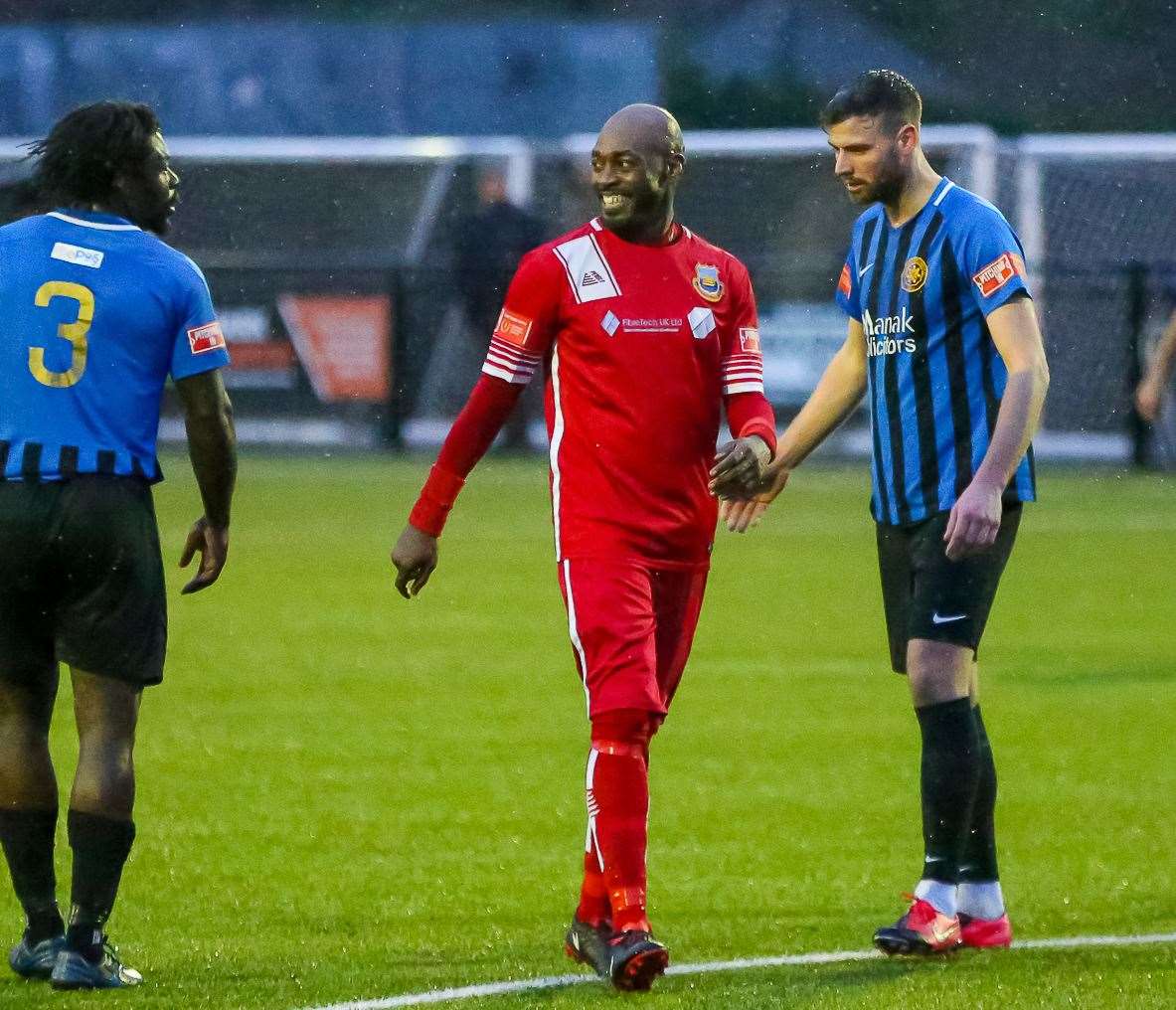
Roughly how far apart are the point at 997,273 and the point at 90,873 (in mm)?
2511

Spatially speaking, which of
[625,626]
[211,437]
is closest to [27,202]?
[211,437]

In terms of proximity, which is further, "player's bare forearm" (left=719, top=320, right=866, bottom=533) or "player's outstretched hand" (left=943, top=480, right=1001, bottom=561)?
"player's bare forearm" (left=719, top=320, right=866, bottom=533)

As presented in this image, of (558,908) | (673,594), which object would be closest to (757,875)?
(558,908)

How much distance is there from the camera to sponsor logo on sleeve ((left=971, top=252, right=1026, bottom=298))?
586cm

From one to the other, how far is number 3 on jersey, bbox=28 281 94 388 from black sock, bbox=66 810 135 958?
3.19 ft

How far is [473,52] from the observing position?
3400 centimetres

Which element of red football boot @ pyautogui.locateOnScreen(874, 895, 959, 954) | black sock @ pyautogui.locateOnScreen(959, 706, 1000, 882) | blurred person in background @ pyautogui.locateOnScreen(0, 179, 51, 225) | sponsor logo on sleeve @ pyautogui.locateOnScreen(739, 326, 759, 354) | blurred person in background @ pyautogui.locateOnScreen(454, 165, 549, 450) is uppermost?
blurred person in background @ pyautogui.locateOnScreen(454, 165, 549, 450)

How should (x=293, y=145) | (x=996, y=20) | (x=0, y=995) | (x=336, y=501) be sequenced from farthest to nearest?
(x=996, y=20) → (x=293, y=145) → (x=336, y=501) → (x=0, y=995)

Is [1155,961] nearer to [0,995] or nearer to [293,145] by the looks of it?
[0,995]

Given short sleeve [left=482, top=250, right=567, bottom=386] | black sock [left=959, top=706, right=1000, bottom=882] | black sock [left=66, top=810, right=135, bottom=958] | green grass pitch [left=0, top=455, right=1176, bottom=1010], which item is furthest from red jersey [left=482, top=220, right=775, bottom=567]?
black sock [left=66, top=810, right=135, bottom=958]

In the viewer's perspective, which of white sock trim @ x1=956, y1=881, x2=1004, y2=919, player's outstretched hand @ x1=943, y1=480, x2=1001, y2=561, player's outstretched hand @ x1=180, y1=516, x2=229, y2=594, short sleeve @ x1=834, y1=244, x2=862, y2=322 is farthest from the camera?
short sleeve @ x1=834, y1=244, x2=862, y2=322

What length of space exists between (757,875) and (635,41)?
28.2 metres

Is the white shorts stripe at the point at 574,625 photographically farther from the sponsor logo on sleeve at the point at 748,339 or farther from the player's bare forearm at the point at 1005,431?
the player's bare forearm at the point at 1005,431

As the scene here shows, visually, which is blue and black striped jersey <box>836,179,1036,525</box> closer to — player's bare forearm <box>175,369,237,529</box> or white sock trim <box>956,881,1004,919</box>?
white sock trim <box>956,881,1004,919</box>
